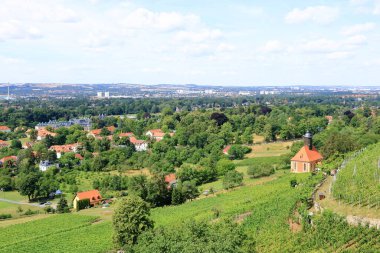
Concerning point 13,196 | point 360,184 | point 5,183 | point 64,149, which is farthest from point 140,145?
point 360,184

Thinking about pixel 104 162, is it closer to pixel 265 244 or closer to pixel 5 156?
pixel 5 156

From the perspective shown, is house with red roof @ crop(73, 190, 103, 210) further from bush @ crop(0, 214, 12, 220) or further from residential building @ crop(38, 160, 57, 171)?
residential building @ crop(38, 160, 57, 171)

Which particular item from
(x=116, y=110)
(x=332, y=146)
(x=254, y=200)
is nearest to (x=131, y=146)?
(x=332, y=146)

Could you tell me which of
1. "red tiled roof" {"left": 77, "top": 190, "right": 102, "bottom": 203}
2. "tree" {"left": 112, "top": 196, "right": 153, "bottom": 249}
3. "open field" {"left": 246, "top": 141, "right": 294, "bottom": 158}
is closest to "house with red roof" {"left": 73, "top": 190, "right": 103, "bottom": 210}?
"red tiled roof" {"left": 77, "top": 190, "right": 102, "bottom": 203}

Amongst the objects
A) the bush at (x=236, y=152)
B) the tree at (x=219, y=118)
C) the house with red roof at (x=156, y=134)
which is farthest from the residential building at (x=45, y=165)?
the tree at (x=219, y=118)

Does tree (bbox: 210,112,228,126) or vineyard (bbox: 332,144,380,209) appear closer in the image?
vineyard (bbox: 332,144,380,209)

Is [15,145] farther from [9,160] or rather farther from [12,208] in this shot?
[12,208]
